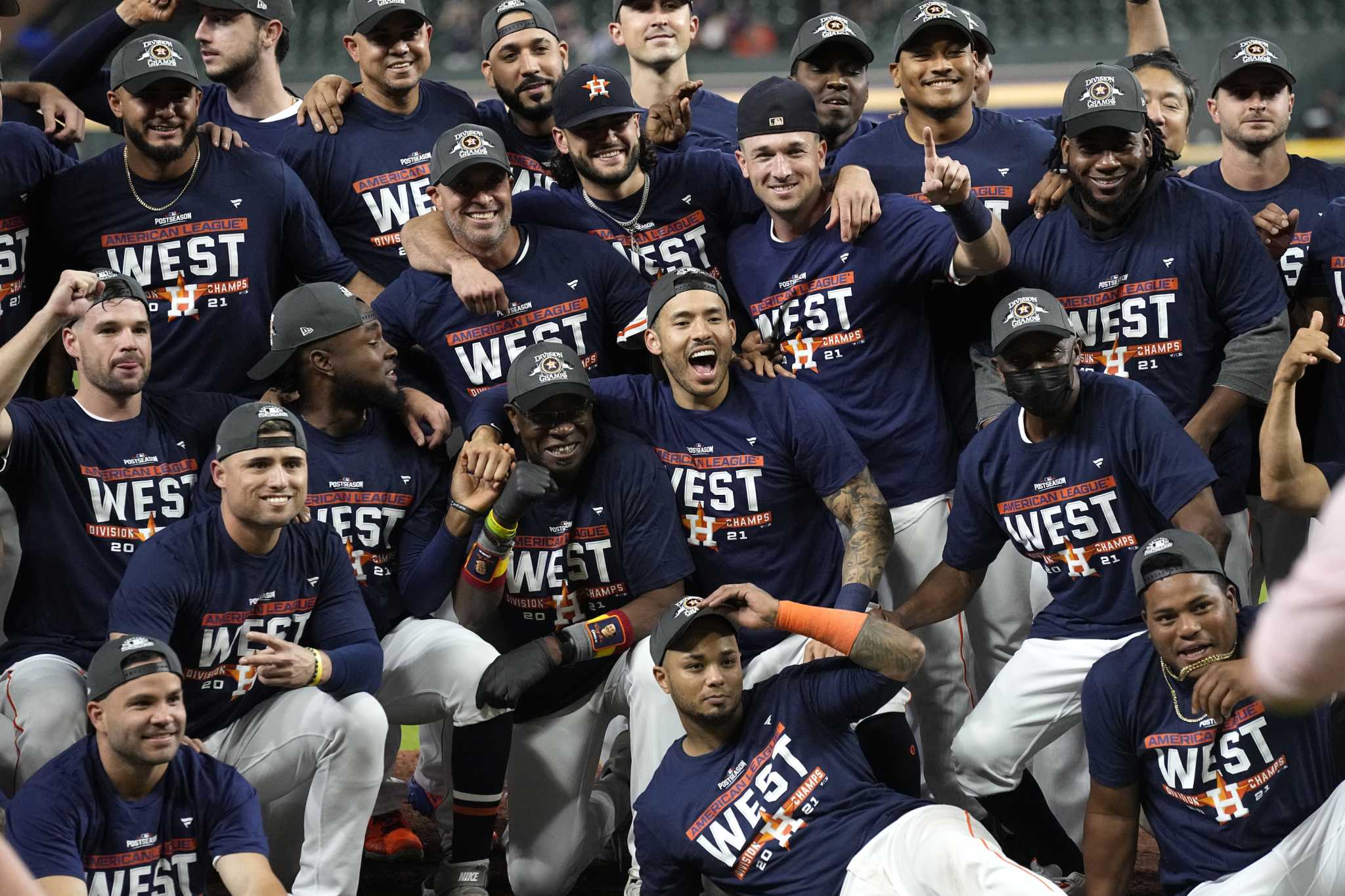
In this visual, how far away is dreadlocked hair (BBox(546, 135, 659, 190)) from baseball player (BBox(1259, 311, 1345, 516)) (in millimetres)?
2475

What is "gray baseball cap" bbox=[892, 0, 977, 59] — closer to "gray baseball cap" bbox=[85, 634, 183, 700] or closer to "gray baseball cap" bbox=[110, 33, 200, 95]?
"gray baseball cap" bbox=[110, 33, 200, 95]

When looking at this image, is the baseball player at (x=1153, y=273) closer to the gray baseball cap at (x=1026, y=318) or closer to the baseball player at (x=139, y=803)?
the gray baseball cap at (x=1026, y=318)

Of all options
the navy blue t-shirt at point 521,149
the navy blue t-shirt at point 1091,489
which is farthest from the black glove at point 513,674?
the navy blue t-shirt at point 521,149

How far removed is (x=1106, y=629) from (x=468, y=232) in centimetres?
272

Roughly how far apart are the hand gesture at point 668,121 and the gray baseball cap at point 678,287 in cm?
100

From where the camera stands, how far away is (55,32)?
672 inches

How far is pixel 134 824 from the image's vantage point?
4.96 m

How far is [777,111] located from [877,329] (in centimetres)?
88

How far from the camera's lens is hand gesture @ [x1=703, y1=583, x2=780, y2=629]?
5.27 meters

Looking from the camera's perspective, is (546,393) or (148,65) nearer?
(546,393)

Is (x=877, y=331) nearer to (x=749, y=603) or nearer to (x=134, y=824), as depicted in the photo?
(x=749, y=603)

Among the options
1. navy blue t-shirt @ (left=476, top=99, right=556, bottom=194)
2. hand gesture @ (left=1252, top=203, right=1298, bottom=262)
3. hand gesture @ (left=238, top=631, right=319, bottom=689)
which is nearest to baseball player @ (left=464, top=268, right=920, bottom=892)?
hand gesture @ (left=238, top=631, right=319, bottom=689)

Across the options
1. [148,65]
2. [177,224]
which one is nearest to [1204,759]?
[177,224]

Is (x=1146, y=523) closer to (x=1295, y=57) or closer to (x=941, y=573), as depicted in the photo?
(x=941, y=573)
